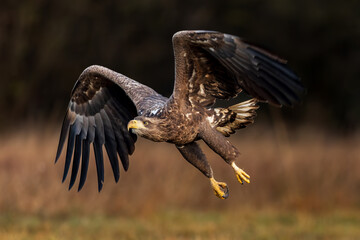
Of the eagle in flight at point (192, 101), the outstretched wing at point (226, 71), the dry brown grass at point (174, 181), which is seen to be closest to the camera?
the outstretched wing at point (226, 71)

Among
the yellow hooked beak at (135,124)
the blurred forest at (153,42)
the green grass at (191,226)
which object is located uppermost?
the yellow hooked beak at (135,124)

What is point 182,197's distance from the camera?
1177 centimetres

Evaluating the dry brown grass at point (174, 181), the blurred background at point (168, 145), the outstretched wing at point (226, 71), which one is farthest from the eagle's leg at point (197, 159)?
the dry brown grass at point (174, 181)

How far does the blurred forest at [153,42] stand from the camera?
64.2ft

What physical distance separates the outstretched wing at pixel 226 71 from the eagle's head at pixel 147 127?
1.08 feet

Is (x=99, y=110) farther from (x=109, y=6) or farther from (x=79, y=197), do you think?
(x=109, y=6)

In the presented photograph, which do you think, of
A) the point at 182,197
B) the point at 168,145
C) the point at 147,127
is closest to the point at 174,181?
the point at 182,197

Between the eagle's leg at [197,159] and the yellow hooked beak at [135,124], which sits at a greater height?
the yellow hooked beak at [135,124]

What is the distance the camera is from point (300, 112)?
20.6m

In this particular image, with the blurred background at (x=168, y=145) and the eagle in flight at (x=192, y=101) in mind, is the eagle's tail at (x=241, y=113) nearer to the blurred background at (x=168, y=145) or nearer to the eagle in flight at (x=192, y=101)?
the eagle in flight at (x=192, y=101)

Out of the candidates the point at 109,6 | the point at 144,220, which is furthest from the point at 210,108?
the point at 109,6

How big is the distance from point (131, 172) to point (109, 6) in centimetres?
935

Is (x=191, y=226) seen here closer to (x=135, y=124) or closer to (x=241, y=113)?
(x=241, y=113)

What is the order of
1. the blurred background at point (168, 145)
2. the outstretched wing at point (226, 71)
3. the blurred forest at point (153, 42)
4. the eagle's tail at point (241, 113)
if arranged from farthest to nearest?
the blurred forest at point (153, 42)
the blurred background at point (168, 145)
the eagle's tail at point (241, 113)
the outstretched wing at point (226, 71)
